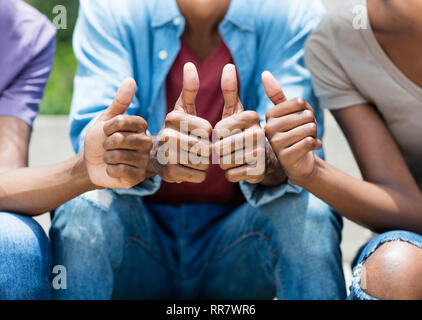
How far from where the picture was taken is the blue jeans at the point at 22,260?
4.05 feet

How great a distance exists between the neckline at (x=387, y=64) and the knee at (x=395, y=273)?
418mm

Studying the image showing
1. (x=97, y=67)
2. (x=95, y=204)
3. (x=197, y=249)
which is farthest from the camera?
(x=197, y=249)

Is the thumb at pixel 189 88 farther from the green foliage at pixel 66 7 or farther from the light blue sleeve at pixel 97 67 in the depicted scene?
the green foliage at pixel 66 7

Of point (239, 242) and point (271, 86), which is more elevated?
point (271, 86)

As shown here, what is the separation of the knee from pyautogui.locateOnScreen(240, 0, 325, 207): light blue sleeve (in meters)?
0.43

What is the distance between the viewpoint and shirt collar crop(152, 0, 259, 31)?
1.55 m

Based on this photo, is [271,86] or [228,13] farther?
[228,13]

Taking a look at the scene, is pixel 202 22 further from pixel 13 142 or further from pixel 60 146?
pixel 60 146

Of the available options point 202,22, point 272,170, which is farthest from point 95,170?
point 202,22

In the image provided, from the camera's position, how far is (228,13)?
1.55 m

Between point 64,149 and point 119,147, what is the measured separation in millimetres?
1425

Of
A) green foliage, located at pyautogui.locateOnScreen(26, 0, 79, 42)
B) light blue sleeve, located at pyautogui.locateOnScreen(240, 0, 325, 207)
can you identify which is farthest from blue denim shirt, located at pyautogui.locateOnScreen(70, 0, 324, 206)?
green foliage, located at pyautogui.locateOnScreen(26, 0, 79, 42)
